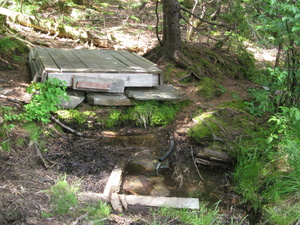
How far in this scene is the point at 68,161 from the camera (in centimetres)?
470

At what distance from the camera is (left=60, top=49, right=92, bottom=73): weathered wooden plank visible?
5.98 meters

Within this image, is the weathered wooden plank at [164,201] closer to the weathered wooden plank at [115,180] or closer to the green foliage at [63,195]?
the weathered wooden plank at [115,180]

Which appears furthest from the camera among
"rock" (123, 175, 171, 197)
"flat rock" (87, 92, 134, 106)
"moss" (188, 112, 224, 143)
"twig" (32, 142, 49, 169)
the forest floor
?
"flat rock" (87, 92, 134, 106)

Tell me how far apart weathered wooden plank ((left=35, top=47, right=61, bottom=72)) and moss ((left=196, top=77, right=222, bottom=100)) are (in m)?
3.23

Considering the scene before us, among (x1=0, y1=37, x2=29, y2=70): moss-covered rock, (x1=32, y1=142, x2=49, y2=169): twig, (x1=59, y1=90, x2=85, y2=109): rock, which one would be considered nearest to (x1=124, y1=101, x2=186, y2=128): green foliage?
(x1=59, y1=90, x2=85, y2=109): rock

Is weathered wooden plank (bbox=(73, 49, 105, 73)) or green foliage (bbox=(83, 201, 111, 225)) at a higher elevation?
weathered wooden plank (bbox=(73, 49, 105, 73))

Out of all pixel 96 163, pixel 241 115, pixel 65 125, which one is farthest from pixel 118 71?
pixel 241 115

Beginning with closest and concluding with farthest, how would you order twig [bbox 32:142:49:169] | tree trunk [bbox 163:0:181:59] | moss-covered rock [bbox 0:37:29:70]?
1. twig [bbox 32:142:49:169]
2. moss-covered rock [bbox 0:37:29:70]
3. tree trunk [bbox 163:0:181:59]

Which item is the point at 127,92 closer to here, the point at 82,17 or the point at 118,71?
the point at 118,71

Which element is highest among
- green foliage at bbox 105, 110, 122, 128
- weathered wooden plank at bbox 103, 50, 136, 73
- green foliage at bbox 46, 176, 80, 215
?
weathered wooden plank at bbox 103, 50, 136, 73

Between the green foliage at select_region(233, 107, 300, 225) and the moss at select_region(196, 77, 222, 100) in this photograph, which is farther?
the moss at select_region(196, 77, 222, 100)

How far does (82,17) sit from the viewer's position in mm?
12141

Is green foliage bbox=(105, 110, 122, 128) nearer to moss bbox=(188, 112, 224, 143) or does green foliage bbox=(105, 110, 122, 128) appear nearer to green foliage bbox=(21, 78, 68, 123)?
green foliage bbox=(21, 78, 68, 123)

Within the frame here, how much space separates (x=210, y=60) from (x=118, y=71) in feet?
11.0
